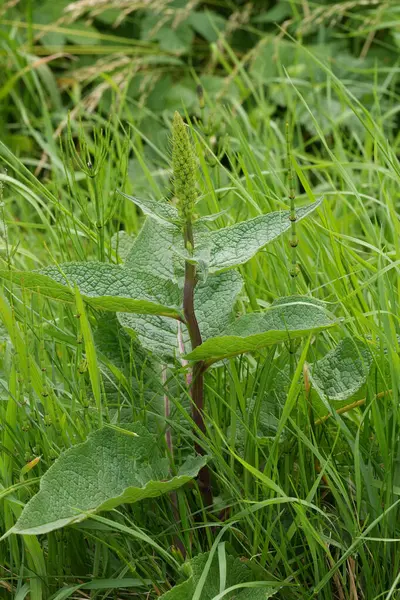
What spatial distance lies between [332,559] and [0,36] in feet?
7.97

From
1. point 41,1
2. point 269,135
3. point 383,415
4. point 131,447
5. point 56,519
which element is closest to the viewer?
point 56,519

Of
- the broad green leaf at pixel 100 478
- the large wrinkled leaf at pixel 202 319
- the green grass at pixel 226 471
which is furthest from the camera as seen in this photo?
the large wrinkled leaf at pixel 202 319

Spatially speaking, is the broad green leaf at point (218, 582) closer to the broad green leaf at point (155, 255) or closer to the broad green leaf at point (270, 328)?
the broad green leaf at point (270, 328)

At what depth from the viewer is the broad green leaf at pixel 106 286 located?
968mm

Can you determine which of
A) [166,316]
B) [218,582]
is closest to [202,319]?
[166,316]

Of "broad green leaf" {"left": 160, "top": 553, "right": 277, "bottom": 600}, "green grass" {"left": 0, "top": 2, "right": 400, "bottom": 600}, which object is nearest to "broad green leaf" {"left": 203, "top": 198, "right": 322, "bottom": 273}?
"green grass" {"left": 0, "top": 2, "right": 400, "bottom": 600}

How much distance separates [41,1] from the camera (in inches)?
132

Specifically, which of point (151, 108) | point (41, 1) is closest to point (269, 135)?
point (151, 108)

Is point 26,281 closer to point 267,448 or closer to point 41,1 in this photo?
point 267,448

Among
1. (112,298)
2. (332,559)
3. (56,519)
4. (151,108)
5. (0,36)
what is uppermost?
(0,36)

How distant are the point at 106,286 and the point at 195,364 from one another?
136 millimetres

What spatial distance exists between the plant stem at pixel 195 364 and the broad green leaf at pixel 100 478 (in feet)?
0.21

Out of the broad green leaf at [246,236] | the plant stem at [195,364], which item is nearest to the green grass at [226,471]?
the plant stem at [195,364]

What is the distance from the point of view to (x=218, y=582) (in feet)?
3.13
